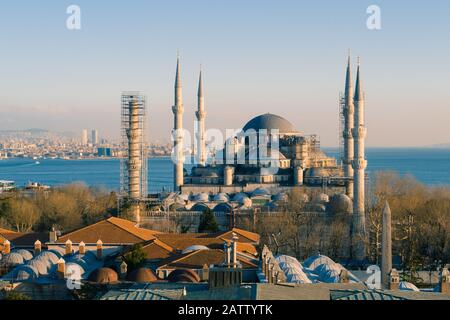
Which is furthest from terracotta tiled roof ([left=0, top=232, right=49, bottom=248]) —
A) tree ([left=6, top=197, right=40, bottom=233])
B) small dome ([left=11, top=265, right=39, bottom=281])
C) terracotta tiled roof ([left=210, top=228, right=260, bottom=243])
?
tree ([left=6, top=197, right=40, bottom=233])

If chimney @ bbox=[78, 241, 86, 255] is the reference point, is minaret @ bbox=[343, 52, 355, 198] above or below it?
above

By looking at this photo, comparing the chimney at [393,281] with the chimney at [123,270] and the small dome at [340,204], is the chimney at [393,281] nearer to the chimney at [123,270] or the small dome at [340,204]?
the chimney at [123,270]

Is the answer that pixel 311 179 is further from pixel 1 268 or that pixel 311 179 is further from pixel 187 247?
pixel 1 268

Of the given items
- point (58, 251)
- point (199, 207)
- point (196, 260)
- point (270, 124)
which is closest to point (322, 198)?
point (199, 207)

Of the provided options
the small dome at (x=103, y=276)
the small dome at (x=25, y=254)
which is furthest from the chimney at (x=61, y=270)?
the small dome at (x=25, y=254)

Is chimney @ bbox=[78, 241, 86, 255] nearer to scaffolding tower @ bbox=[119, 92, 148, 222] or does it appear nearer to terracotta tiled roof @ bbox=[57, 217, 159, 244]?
terracotta tiled roof @ bbox=[57, 217, 159, 244]
